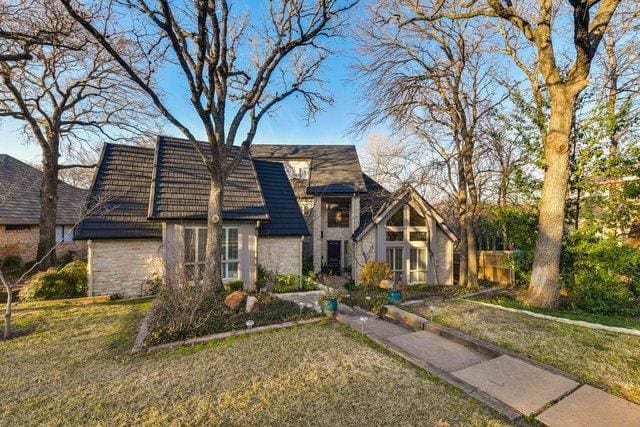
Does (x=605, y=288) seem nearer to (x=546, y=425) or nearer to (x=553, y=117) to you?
(x=553, y=117)

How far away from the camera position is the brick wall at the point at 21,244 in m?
14.1

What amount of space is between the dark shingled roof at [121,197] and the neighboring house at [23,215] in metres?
3.03

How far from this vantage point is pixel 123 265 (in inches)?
394

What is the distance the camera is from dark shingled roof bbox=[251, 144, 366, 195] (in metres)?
17.7

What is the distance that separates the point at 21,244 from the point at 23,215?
1.59 metres

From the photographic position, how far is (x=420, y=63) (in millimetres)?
12141

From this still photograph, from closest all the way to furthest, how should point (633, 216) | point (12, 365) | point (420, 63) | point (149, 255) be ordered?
point (12, 365) → point (633, 216) → point (149, 255) → point (420, 63)

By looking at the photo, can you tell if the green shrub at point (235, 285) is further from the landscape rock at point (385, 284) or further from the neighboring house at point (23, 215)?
the neighboring house at point (23, 215)

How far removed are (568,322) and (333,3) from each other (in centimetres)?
1083

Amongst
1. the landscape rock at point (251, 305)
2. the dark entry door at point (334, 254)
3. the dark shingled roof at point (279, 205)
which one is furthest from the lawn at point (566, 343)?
the dark entry door at point (334, 254)

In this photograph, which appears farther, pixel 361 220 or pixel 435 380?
pixel 361 220

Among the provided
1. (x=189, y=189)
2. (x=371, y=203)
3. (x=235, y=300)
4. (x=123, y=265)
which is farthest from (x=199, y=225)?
(x=371, y=203)

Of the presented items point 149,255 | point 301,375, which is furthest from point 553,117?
point 149,255

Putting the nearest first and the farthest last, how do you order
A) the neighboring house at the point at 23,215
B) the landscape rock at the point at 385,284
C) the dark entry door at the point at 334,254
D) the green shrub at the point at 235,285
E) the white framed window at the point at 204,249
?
the green shrub at the point at 235,285 → the white framed window at the point at 204,249 → the landscape rock at the point at 385,284 → the neighboring house at the point at 23,215 → the dark entry door at the point at 334,254
